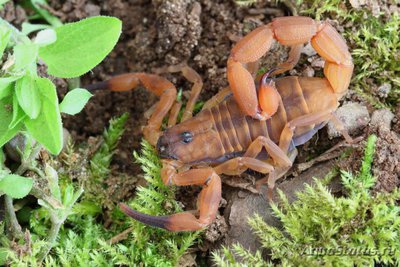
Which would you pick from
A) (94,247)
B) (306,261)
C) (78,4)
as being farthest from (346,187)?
(78,4)

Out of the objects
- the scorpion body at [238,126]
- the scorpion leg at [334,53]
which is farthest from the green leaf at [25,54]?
the scorpion leg at [334,53]

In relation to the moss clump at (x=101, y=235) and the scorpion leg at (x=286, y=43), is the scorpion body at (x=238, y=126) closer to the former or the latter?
the scorpion leg at (x=286, y=43)

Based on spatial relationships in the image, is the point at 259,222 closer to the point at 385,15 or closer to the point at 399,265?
the point at 399,265

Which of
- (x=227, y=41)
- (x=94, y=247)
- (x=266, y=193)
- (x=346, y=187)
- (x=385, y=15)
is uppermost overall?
(x=385, y=15)

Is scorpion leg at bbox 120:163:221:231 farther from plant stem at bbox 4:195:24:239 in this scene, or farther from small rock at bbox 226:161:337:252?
plant stem at bbox 4:195:24:239

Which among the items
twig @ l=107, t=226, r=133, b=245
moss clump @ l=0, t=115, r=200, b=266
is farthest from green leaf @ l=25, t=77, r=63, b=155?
twig @ l=107, t=226, r=133, b=245

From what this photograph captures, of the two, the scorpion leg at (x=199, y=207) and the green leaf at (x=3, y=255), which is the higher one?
the scorpion leg at (x=199, y=207)

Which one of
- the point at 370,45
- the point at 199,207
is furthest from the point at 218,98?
the point at 370,45

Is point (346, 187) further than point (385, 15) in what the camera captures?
No
